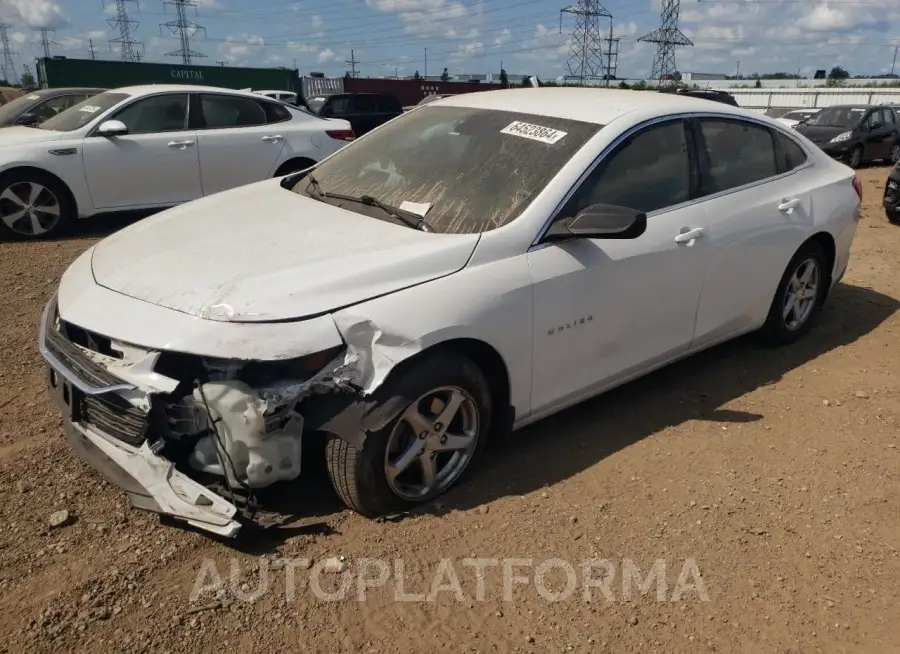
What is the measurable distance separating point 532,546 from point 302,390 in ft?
3.65

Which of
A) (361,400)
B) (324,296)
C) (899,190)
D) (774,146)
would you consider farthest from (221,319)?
(899,190)

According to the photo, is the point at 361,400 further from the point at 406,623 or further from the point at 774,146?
the point at 774,146

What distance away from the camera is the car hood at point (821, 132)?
17188 mm

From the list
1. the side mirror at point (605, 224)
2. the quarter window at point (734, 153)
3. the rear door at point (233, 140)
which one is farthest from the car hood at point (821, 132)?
the side mirror at point (605, 224)

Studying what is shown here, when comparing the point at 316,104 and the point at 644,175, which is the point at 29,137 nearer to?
the point at 644,175

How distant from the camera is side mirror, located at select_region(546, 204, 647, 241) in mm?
3098

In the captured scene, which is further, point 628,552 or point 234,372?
point 628,552

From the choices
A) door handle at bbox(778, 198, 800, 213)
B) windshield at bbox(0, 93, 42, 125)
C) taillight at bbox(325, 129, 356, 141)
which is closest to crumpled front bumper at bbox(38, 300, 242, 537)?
door handle at bbox(778, 198, 800, 213)

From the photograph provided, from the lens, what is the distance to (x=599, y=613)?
2.61m

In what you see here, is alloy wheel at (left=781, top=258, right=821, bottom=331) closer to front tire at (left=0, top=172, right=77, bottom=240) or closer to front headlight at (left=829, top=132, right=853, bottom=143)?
front tire at (left=0, top=172, right=77, bottom=240)

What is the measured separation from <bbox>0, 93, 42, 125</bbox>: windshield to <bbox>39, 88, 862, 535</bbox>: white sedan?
801 cm

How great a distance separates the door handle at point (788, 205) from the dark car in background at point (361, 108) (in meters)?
13.0

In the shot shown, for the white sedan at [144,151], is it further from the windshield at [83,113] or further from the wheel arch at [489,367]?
the wheel arch at [489,367]

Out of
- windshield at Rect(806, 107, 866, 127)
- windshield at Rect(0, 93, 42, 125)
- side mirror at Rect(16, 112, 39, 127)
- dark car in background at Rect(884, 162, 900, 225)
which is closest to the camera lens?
dark car in background at Rect(884, 162, 900, 225)
